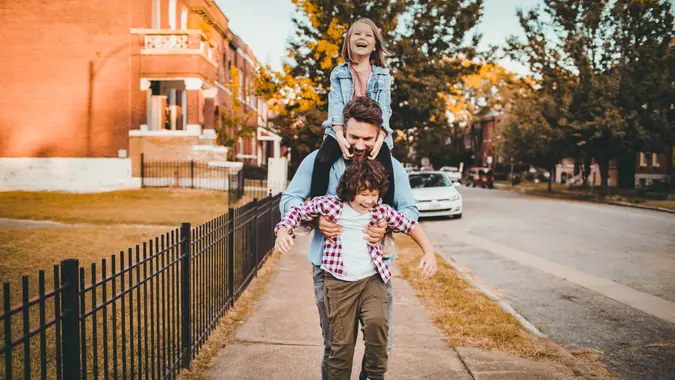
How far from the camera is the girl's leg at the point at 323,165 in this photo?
11.4ft

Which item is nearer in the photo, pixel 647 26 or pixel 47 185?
pixel 47 185

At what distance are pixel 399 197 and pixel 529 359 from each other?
237cm

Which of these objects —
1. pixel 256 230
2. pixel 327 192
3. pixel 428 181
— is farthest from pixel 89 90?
pixel 327 192

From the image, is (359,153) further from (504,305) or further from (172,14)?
(172,14)

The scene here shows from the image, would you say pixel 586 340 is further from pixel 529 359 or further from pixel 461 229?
pixel 461 229

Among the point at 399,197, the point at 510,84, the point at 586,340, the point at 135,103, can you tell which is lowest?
the point at 586,340

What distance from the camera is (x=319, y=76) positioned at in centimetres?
2155

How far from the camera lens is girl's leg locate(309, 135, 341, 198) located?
3.46m

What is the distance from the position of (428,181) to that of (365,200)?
16.1 meters

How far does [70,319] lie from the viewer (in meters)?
2.72

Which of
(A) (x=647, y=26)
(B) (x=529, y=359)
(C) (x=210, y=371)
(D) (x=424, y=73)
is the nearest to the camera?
(C) (x=210, y=371)

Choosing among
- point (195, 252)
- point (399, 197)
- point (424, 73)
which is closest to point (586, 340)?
point (399, 197)

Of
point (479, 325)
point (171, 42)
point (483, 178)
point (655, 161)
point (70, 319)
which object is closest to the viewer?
point (70, 319)

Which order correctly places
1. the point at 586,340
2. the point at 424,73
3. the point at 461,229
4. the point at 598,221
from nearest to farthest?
the point at 586,340 → the point at 461,229 → the point at 598,221 → the point at 424,73
